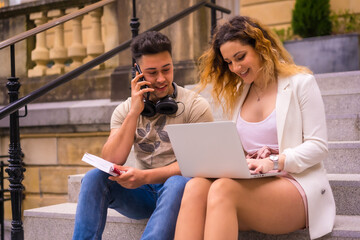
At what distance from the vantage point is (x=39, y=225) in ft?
10.5

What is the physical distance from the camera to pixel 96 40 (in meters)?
5.15

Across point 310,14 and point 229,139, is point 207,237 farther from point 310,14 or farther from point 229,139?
point 310,14

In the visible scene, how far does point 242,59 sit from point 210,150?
51 centimetres

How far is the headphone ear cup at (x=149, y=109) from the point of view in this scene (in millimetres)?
2684

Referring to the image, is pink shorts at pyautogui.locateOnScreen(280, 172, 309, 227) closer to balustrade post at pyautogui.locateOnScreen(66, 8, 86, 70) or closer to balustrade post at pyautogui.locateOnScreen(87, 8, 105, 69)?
balustrade post at pyautogui.locateOnScreen(87, 8, 105, 69)

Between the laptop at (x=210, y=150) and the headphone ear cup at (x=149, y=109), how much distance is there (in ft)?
1.37

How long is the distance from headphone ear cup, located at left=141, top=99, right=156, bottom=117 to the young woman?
32 cm

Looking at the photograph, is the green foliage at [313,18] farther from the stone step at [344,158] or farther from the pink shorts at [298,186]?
the pink shorts at [298,186]

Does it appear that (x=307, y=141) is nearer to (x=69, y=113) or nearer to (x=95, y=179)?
(x=95, y=179)

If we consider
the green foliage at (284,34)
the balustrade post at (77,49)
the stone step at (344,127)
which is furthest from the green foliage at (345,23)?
the stone step at (344,127)

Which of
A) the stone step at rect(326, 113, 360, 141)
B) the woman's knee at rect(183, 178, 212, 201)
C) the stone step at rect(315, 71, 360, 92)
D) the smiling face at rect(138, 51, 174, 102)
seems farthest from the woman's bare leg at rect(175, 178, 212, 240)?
the stone step at rect(315, 71, 360, 92)

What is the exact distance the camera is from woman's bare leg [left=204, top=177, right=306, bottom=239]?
6.95 ft

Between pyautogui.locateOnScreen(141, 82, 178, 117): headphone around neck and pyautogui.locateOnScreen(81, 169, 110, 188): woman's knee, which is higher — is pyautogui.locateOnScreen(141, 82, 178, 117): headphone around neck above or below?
above

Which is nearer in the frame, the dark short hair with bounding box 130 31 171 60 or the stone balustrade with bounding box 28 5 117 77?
the dark short hair with bounding box 130 31 171 60
